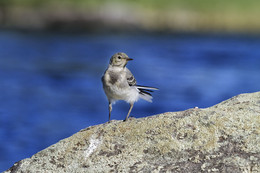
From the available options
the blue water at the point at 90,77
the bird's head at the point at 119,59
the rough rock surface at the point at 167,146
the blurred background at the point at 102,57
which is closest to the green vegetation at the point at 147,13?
the blurred background at the point at 102,57

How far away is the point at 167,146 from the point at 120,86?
2778 millimetres

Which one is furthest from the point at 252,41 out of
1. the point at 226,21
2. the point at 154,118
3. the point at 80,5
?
the point at 154,118

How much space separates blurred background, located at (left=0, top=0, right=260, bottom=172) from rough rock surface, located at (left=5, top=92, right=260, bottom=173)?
7793mm

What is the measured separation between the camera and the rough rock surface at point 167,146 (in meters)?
5.16

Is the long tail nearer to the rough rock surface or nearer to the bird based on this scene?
the bird

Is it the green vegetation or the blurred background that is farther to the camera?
the green vegetation

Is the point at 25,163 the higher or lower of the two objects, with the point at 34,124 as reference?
lower

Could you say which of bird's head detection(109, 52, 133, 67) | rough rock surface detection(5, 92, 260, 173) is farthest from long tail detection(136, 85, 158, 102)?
rough rock surface detection(5, 92, 260, 173)

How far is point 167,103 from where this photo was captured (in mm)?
22234

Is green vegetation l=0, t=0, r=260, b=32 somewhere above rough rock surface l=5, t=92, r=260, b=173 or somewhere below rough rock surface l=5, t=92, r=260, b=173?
above

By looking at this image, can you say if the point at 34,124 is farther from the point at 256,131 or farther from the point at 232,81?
the point at 256,131

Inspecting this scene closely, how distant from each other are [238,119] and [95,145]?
5.87ft

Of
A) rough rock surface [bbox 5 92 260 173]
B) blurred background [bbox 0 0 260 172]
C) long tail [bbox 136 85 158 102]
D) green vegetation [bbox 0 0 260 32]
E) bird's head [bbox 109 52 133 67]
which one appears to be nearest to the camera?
rough rock surface [bbox 5 92 260 173]

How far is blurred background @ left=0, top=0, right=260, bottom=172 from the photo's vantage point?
66.0ft
